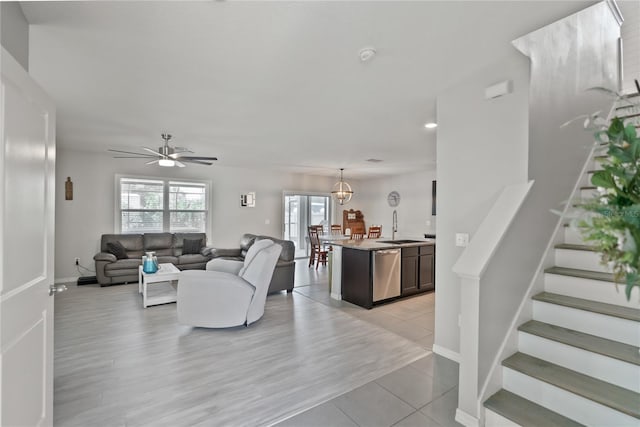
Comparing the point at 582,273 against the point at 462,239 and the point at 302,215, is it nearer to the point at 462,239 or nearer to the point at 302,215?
the point at 462,239

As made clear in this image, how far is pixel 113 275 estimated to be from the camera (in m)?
5.36

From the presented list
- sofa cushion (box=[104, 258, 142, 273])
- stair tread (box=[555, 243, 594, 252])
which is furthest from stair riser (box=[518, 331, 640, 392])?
sofa cushion (box=[104, 258, 142, 273])

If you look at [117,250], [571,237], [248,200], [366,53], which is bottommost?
[117,250]

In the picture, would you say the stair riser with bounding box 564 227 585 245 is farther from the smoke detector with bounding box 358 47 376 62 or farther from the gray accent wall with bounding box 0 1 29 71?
the gray accent wall with bounding box 0 1 29 71

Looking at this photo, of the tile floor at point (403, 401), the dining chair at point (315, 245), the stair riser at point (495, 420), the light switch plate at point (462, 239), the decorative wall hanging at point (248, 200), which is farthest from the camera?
the decorative wall hanging at point (248, 200)

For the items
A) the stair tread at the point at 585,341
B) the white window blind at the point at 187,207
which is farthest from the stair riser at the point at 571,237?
the white window blind at the point at 187,207

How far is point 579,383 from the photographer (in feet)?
5.40

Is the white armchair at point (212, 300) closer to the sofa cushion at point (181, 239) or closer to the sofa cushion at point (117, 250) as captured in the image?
the sofa cushion at point (117, 250)

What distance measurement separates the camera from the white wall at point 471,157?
7.54ft

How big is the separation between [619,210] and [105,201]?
7.58 m

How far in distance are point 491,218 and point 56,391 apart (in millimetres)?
3476

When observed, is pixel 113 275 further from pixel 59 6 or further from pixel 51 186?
pixel 59 6

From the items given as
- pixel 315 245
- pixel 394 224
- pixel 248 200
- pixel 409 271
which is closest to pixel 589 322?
pixel 409 271

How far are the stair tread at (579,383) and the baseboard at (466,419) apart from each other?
0.39 metres
